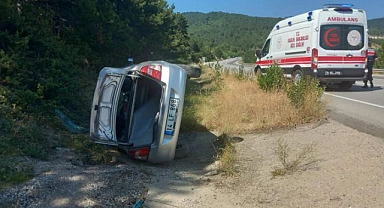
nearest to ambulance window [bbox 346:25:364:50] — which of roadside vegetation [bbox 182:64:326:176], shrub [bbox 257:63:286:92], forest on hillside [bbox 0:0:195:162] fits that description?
shrub [bbox 257:63:286:92]

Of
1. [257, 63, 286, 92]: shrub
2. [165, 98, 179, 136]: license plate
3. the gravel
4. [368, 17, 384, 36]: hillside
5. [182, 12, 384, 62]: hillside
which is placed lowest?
the gravel

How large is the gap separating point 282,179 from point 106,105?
3.08 m

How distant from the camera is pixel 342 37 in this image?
1325cm

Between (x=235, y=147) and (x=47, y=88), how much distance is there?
4.14m

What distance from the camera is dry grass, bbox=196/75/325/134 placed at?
27.2ft

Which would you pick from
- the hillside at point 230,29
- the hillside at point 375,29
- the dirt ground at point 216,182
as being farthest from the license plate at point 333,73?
the hillside at point 230,29

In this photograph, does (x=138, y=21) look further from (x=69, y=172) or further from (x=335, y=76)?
(x=69, y=172)

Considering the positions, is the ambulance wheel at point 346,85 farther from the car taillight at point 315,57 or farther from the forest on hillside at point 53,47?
the forest on hillside at point 53,47

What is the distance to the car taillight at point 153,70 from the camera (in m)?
6.13

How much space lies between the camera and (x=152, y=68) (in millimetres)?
6215

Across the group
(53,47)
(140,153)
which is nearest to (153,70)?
(140,153)

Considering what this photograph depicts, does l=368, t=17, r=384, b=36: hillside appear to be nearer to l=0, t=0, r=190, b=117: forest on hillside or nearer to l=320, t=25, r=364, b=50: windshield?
l=320, t=25, r=364, b=50: windshield

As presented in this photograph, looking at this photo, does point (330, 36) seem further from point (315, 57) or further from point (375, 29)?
point (375, 29)

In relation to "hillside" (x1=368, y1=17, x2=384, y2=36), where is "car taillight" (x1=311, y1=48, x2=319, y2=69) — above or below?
below
